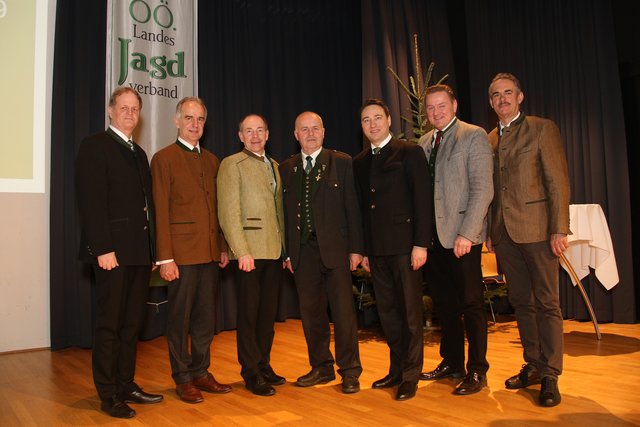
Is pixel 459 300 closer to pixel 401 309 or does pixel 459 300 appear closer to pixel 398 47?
pixel 401 309

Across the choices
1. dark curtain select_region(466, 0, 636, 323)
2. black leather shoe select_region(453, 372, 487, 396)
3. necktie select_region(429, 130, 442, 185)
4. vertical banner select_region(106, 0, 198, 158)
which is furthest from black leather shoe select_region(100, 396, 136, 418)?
dark curtain select_region(466, 0, 636, 323)

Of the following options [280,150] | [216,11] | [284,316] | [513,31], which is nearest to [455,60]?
[513,31]

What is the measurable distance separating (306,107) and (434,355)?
11.6ft

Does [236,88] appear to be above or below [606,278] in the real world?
above

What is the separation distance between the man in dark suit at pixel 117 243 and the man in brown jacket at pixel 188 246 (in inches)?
4.5

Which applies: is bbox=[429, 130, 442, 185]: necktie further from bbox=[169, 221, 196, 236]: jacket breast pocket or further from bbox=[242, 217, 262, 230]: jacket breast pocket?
bbox=[169, 221, 196, 236]: jacket breast pocket

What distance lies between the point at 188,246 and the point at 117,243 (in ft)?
1.22

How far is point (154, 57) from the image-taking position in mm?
5109

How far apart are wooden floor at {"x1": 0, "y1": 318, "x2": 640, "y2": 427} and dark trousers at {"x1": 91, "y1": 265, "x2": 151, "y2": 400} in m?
0.20

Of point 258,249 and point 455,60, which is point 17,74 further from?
point 455,60

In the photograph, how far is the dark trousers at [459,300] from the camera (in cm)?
295

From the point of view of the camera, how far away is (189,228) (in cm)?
298

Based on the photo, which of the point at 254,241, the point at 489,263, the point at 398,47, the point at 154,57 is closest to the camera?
the point at 254,241

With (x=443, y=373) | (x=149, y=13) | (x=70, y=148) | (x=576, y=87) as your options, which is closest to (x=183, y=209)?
(x=443, y=373)
